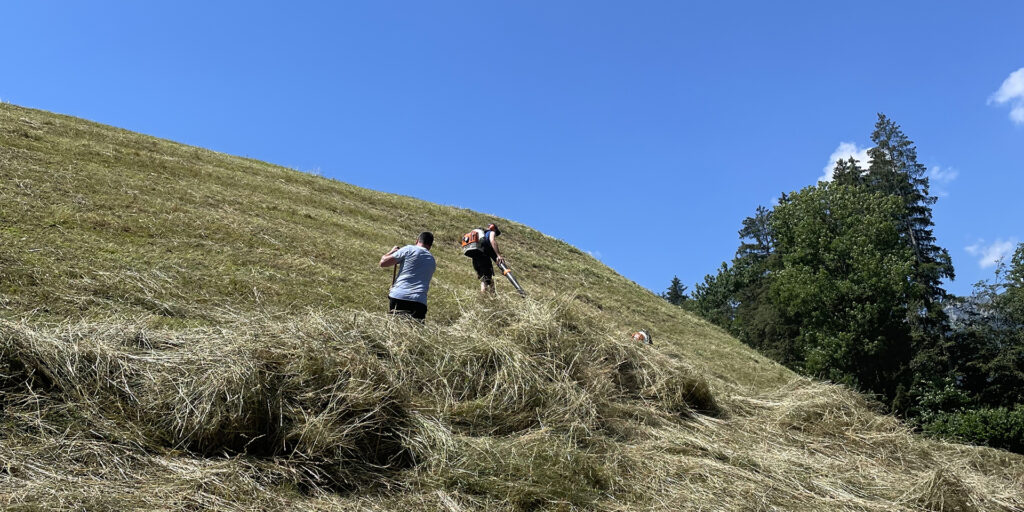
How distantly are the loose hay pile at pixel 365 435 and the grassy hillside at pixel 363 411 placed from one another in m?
0.02

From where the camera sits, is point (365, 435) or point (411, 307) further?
point (411, 307)

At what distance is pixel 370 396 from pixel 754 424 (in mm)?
4871

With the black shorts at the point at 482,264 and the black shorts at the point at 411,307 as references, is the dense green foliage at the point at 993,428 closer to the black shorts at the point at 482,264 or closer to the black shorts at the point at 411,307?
the black shorts at the point at 482,264

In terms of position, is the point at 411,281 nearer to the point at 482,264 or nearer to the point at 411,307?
the point at 411,307

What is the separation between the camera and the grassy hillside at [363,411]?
4.23 metres

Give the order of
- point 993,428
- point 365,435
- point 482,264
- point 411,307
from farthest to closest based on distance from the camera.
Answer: point 993,428, point 482,264, point 411,307, point 365,435

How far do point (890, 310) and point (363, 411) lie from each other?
127 feet

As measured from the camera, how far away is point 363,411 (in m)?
4.88

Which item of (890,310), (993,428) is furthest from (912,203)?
(993,428)

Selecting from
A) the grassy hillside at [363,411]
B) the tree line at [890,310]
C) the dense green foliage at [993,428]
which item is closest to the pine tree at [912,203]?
the tree line at [890,310]

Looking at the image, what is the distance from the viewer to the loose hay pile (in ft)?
13.4

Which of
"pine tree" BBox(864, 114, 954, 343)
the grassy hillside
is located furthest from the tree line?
the grassy hillside

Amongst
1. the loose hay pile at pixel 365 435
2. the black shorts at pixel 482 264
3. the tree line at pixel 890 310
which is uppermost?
the tree line at pixel 890 310

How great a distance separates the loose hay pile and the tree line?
25144 millimetres
